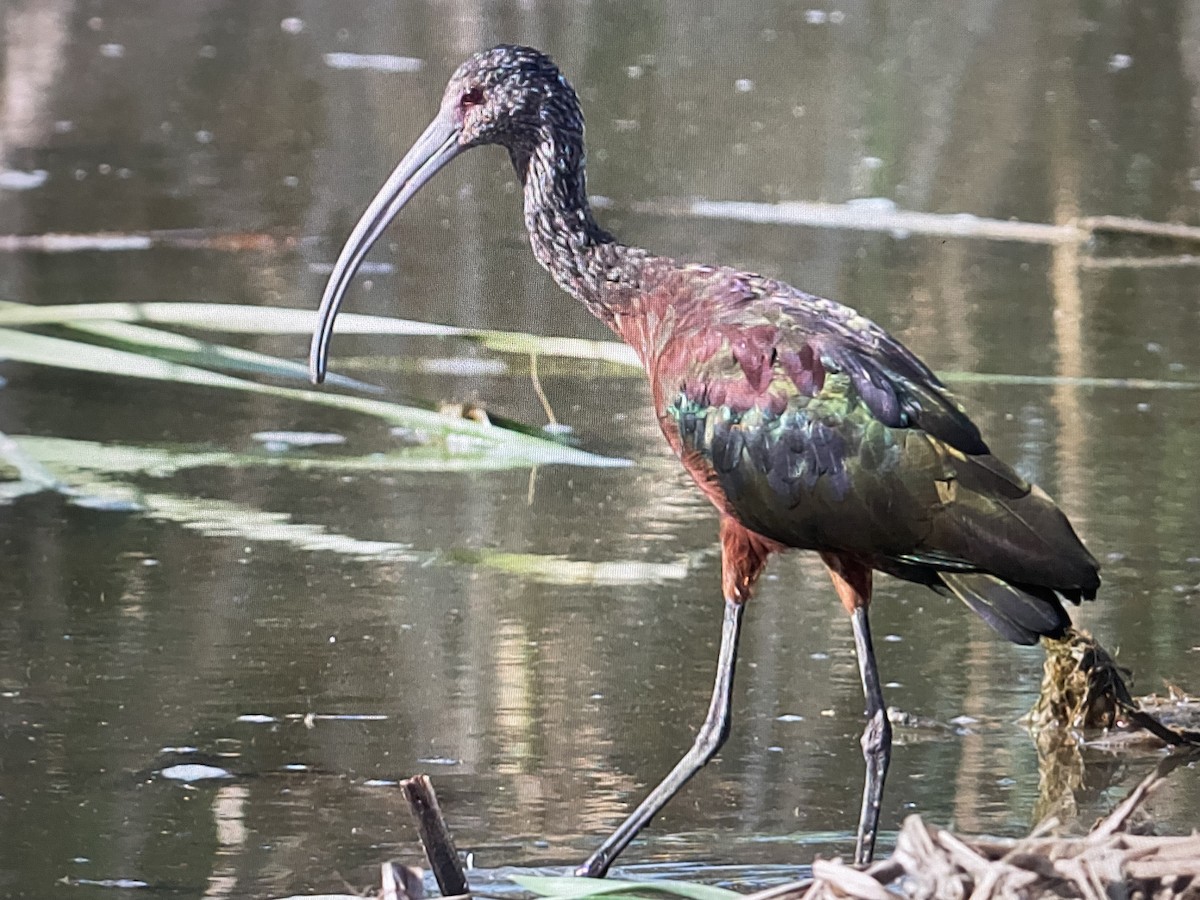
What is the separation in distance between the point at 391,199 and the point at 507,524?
181 centimetres

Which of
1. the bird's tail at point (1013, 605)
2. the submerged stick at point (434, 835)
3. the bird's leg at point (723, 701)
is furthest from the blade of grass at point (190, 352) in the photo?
the submerged stick at point (434, 835)

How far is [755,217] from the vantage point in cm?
1021

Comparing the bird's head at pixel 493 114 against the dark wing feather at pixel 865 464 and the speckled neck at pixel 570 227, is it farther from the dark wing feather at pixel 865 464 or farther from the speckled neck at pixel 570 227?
the dark wing feather at pixel 865 464

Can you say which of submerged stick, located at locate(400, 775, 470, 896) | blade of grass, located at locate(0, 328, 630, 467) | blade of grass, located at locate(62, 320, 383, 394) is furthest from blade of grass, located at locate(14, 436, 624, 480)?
submerged stick, located at locate(400, 775, 470, 896)

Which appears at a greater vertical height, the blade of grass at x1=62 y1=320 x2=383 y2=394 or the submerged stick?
the blade of grass at x1=62 y1=320 x2=383 y2=394

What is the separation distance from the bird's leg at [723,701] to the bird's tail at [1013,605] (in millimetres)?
359

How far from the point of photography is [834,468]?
4391 mm

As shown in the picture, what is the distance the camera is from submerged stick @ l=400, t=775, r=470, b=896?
367 centimetres

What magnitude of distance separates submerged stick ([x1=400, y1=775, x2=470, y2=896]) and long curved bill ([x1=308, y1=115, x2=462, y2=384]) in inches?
56.3

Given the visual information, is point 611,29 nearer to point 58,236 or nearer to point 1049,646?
point 58,236

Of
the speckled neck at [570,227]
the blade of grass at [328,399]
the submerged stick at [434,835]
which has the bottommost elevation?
the submerged stick at [434,835]

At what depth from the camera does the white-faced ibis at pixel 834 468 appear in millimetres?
4363

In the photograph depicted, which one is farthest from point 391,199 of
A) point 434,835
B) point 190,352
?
point 190,352

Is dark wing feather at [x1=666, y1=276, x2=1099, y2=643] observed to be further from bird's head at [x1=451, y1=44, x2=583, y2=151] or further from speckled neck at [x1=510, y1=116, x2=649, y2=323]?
bird's head at [x1=451, y1=44, x2=583, y2=151]
